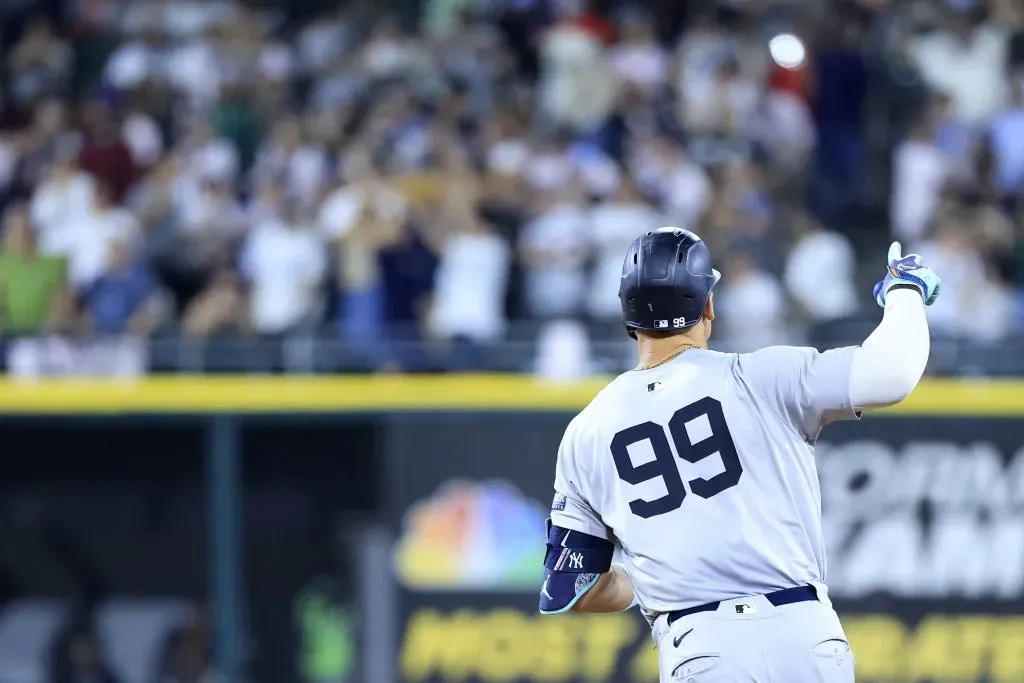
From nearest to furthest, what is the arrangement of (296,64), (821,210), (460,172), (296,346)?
(296,346), (460,172), (821,210), (296,64)

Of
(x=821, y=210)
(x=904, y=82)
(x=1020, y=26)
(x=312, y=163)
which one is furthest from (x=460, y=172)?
(x=1020, y=26)

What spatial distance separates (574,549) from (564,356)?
17.6 ft

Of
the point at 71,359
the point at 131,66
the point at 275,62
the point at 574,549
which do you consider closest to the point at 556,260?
the point at 71,359

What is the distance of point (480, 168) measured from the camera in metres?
11.8

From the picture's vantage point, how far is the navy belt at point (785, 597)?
13.5ft

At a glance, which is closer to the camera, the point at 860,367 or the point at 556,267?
the point at 860,367

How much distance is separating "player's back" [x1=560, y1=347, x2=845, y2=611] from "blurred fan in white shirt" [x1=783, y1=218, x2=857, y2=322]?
6734 millimetres

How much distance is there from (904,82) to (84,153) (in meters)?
5.88

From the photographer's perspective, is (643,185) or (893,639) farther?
(643,185)

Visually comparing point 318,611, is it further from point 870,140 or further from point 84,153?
point 870,140

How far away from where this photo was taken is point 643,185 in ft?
38.3

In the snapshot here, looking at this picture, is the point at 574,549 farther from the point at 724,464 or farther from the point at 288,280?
the point at 288,280

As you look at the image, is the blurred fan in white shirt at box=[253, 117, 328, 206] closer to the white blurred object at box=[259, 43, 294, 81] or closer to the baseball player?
the white blurred object at box=[259, 43, 294, 81]

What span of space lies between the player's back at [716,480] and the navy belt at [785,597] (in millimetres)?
19
